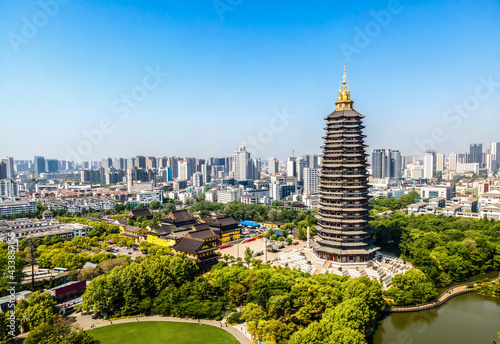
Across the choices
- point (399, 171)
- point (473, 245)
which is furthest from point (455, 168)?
point (473, 245)

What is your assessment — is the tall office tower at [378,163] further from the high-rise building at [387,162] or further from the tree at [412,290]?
the tree at [412,290]

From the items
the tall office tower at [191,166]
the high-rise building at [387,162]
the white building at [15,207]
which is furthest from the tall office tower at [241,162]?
the white building at [15,207]

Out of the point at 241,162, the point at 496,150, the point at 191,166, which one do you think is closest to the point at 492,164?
the point at 496,150

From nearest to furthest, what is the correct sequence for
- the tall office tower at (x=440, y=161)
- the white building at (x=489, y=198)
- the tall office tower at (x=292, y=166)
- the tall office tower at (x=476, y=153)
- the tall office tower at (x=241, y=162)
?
1. the white building at (x=489, y=198)
2. the tall office tower at (x=241, y=162)
3. the tall office tower at (x=292, y=166)
4. the tall office tower at (x=476, y=153)
5. the tall office tower at (x=440, y=161)

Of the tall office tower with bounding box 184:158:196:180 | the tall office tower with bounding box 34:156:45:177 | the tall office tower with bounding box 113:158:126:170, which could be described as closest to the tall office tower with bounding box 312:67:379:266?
the tall office tower with bounding box 184:158:196:180

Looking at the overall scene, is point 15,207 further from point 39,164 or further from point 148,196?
point 39,164

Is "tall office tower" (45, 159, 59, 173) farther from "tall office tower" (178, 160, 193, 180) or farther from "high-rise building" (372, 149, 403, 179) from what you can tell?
"high-rise building" (372, 149, 403, 179)

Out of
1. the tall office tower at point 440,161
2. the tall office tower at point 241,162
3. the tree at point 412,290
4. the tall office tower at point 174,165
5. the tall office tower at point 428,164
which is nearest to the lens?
the tree at point 412,290
